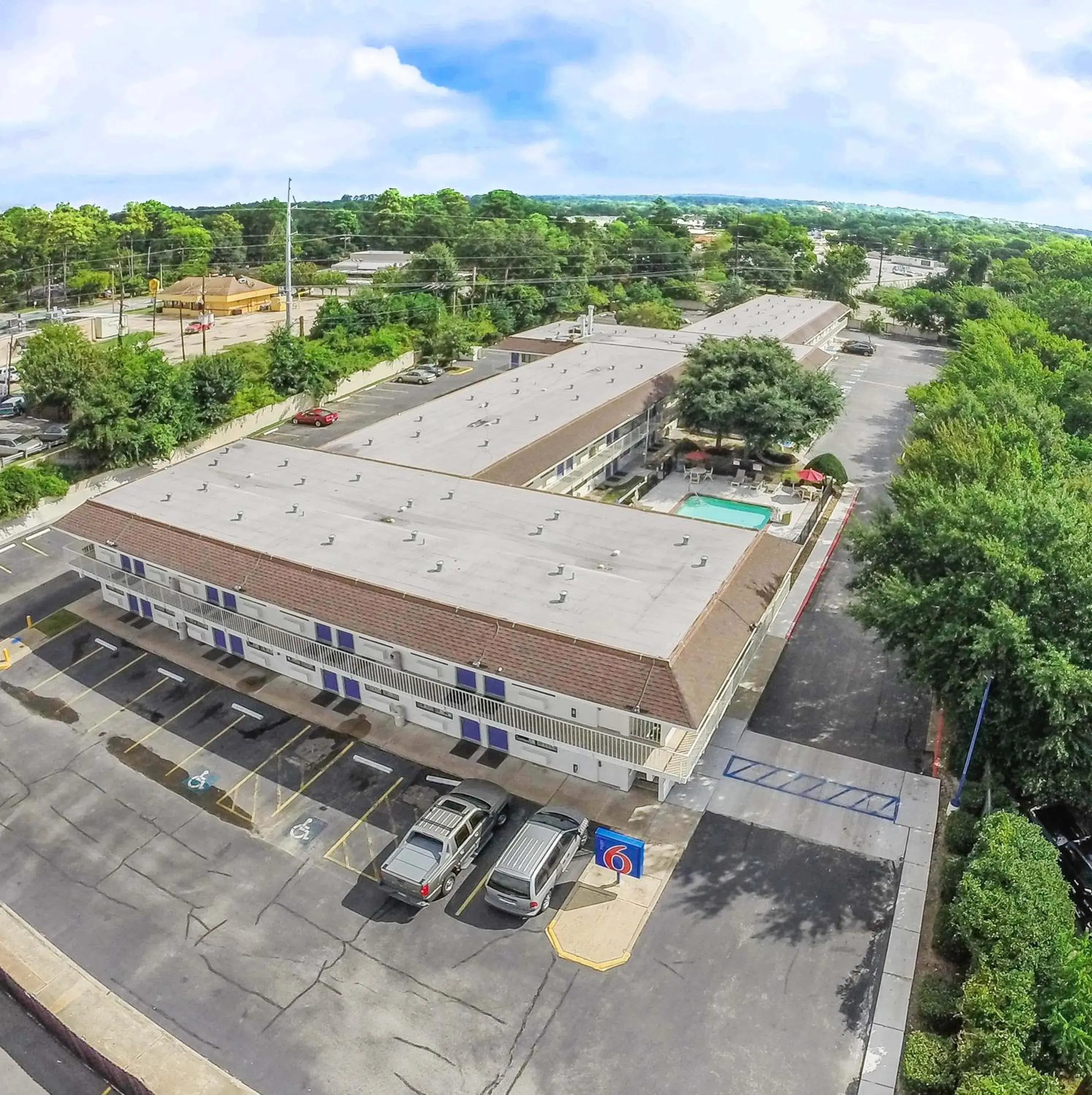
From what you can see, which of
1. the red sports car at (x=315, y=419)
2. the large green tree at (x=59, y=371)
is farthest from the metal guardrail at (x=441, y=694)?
the red sports car at (x=315, y=419)

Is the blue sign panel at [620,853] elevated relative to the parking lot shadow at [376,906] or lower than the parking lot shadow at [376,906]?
elevated

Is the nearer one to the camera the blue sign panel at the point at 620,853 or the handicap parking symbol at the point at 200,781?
the blue sign panel at the point at 620,853

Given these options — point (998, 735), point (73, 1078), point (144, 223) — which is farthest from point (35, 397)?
point (144, 223)

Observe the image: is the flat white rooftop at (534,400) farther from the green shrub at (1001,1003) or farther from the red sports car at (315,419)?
the green shrub at (1001,1003)

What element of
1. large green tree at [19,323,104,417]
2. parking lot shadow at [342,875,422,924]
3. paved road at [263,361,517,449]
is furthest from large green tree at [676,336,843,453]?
large green tree at [19,323,104,417]

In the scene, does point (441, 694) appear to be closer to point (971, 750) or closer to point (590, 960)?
point (590, 960)

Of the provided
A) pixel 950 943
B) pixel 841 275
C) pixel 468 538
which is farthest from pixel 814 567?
pixel 841 275
